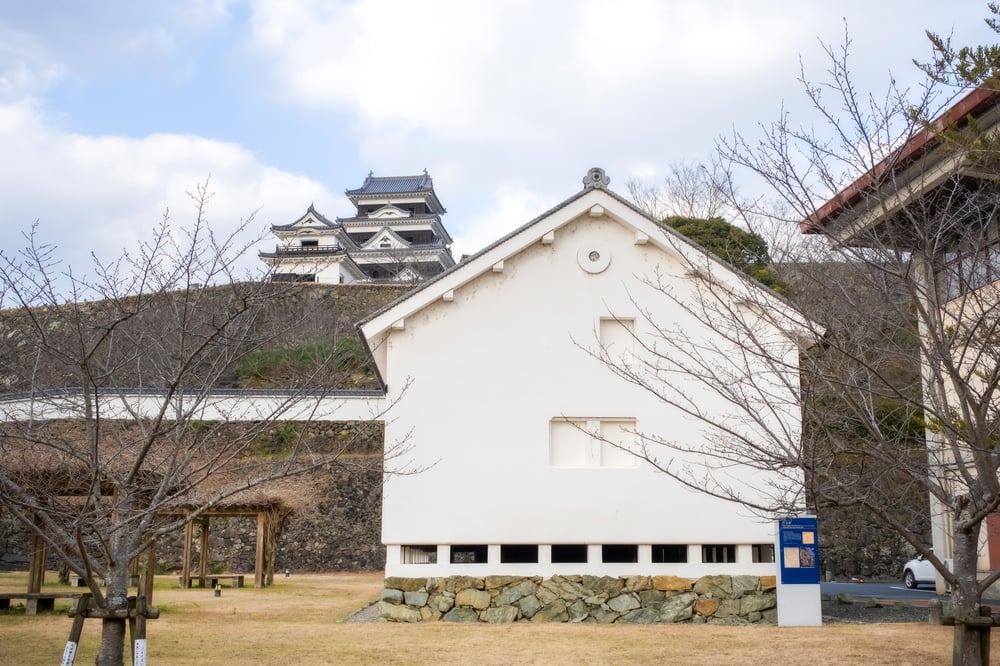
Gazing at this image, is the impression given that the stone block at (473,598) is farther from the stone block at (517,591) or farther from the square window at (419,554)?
the square window at (419,554)

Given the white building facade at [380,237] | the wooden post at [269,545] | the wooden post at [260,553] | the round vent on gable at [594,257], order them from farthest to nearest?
the white building facade at [380,237] → the wooden post at [269,545] → the wooden post at [260,553] → the round vent on gable at [594,257]

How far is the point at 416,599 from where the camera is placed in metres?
14.7

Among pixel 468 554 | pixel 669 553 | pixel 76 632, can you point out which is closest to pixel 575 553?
pixel 669 553

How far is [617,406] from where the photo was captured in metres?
15.2

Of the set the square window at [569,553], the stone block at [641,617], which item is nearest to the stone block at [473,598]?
the square window at [569,553]

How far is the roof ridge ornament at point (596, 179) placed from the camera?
1568 cm

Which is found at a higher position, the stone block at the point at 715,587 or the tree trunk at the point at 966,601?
the tree trunk at the point at 966,601

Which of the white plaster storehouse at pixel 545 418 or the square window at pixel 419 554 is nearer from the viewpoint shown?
the white plaster storehouse at pixel 545 418

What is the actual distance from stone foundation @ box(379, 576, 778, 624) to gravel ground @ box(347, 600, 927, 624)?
0.83 meters

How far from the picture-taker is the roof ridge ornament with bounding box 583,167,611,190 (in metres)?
15.7

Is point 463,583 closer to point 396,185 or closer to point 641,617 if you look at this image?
point 641,617

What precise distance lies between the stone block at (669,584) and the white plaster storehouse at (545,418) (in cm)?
12

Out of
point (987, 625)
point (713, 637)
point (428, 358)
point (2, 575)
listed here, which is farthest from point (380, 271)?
point (987, 625)

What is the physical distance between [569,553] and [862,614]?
5274 mm
